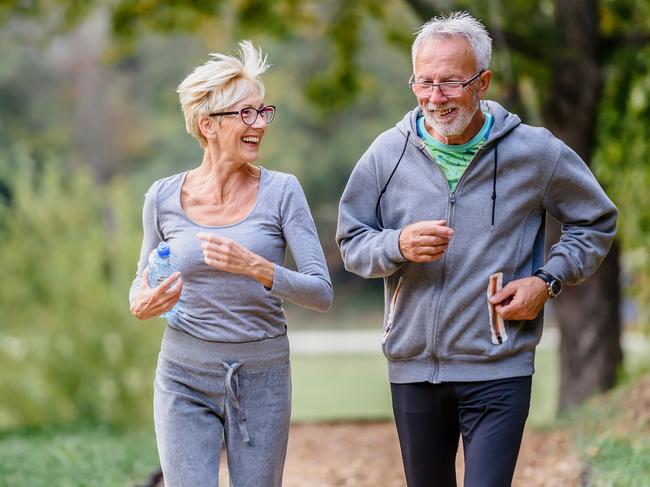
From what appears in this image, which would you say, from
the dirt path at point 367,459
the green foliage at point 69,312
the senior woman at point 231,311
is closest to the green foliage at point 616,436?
the dirt path at point 367,459

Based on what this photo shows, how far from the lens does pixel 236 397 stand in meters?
3.81

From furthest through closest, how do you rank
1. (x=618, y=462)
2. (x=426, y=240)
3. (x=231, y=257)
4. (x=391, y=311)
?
(x=618, y=462) → (x=391, y=311) → (x=426, y=240) → (x=231, y=257)

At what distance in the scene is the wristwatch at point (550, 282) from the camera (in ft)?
12.7

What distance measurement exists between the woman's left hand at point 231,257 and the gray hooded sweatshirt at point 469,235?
0.45m

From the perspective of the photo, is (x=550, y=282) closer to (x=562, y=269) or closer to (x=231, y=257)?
(x=562, y=269)

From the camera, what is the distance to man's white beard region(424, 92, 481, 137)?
12.6 ft

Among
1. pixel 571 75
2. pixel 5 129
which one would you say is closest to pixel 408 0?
pixel 571 75

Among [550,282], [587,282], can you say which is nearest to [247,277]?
[550,282]

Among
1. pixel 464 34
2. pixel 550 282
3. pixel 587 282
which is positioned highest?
pixel 464 34

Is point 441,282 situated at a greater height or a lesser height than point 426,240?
lesser

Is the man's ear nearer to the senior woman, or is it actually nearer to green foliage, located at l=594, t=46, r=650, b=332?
the senior woman

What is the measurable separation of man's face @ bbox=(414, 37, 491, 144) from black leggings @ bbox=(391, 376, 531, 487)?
2.90ft

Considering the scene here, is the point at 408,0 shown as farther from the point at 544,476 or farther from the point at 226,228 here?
the point at 226,228

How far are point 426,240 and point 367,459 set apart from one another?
4677 millimetres
